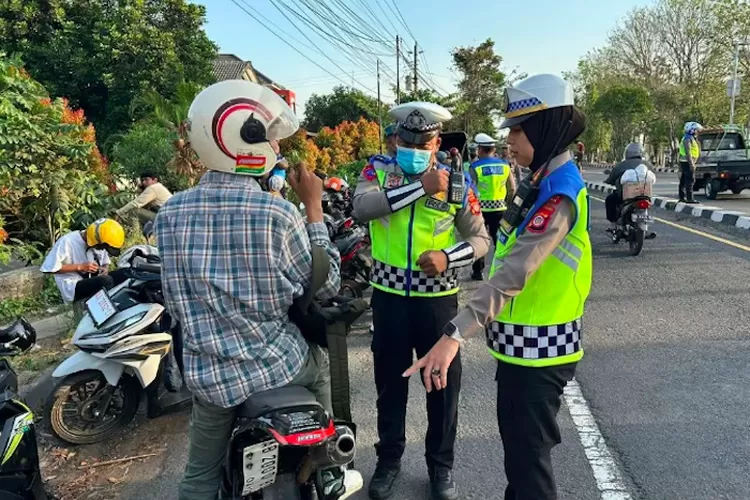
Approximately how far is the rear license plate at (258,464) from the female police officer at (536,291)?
55 cm

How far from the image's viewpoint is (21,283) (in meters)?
6.14

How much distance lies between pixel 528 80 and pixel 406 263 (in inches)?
41.6

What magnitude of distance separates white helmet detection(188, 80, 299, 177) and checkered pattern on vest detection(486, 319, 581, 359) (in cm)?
101

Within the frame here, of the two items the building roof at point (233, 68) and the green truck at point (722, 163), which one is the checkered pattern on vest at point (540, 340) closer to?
the green truck at point (722, 163)

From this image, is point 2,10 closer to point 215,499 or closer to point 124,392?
point 124,392

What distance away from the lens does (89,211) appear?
24.0ft

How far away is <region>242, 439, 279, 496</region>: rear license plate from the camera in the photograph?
5.87 feet

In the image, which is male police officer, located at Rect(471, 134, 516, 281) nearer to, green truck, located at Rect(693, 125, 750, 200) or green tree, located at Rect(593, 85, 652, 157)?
green truck, located at Rect(693, 125, 750, 200)

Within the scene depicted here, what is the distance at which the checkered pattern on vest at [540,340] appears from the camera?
6.36ft

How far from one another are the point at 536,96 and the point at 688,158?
1272 centimetres

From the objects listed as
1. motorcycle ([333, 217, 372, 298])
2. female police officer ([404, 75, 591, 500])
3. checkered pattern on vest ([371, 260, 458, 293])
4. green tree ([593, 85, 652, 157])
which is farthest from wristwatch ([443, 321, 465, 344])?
green tree ([593, 85, 652, 157])

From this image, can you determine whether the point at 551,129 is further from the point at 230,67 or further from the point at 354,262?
the point at 230,67

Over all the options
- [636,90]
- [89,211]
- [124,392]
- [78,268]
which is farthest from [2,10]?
[636,90]

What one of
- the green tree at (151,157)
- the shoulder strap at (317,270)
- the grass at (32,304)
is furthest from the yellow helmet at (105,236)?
the green tree at (151,157)
